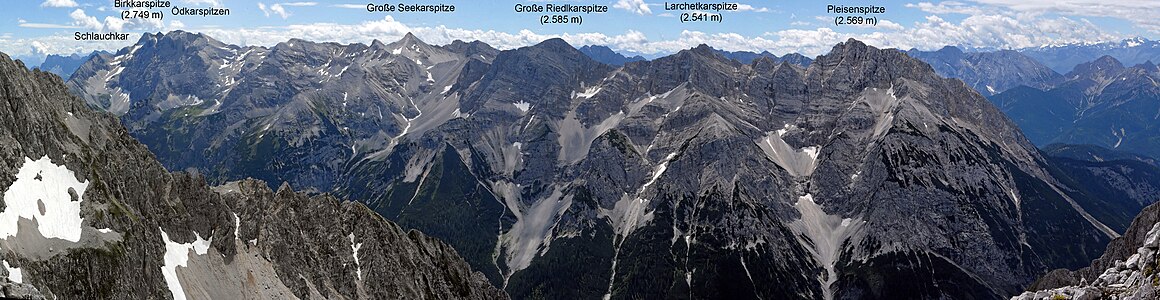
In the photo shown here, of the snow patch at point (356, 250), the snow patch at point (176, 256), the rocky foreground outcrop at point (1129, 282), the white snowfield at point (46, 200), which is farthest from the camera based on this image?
the snow patch at point (356, 250)

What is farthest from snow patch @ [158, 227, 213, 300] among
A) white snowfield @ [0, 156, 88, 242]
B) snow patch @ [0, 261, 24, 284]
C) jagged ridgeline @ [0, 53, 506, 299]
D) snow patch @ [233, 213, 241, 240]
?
snow patch @ [0, 261, 24, 284]

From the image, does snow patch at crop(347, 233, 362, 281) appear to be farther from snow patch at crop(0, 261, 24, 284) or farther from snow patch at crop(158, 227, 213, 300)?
snow patch at crop(0, 261, 24, 284)

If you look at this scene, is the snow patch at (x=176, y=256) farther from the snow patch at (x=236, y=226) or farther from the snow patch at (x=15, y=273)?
the snow patch at (x=15, y=273)

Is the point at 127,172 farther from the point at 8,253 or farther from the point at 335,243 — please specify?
the point at 335,243

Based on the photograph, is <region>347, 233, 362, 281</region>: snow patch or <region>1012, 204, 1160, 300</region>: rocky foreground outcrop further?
<region>347, 233, 362, 281</region>: snow patch

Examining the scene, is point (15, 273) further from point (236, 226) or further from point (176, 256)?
point (236, 226)

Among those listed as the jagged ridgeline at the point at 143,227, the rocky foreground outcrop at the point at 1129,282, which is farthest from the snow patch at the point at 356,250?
the rocky foreground outcrop at the point at 1129,282
